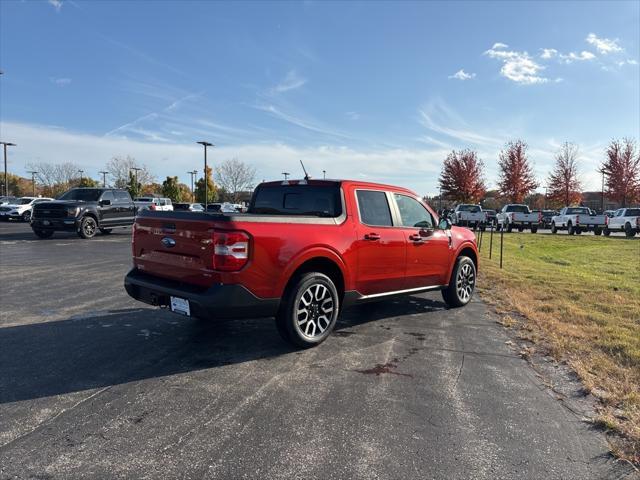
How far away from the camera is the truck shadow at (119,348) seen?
12.7 ft

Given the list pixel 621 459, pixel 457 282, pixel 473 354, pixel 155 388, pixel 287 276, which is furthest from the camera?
pixel 457 282

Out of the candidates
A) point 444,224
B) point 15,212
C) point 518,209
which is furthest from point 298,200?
point 518,209

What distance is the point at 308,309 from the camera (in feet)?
15.8

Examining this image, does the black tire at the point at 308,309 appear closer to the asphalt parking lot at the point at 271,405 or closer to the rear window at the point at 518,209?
the asphalt parking lot at the point at 271,405

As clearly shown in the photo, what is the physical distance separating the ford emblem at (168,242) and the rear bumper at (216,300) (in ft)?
1.25

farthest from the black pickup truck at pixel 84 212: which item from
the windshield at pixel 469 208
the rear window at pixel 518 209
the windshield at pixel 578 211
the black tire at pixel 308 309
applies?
the windshield at pixel 578 211

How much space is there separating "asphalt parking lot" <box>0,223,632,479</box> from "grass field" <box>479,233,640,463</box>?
0.40m

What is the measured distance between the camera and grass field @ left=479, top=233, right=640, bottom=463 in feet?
12.0

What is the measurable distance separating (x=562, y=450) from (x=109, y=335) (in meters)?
4.49

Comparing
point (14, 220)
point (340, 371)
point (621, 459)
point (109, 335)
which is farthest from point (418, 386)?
point (14, 220)

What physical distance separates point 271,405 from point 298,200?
2.82m

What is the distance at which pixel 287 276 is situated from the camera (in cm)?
453

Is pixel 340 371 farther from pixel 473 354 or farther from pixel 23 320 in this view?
pixel 23 320

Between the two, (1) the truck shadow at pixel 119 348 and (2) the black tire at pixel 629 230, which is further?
(2) the black tire at pixel 629 230
